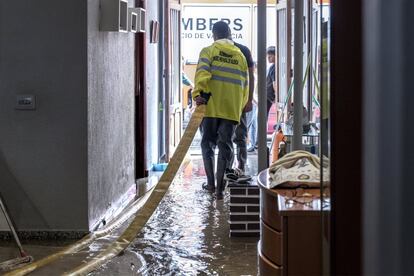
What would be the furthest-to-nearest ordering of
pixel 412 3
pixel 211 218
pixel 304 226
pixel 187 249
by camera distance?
1. pixel 211 218
2. pixel 187 249
3. pixel 304 226
4. pixel 412 3

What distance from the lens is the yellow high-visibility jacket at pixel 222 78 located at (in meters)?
6.42

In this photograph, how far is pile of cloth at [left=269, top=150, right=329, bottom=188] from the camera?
10.2 ft

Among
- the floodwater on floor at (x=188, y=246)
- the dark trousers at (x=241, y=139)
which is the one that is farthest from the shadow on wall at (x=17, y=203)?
the dark trousers at (x=241, y=139)

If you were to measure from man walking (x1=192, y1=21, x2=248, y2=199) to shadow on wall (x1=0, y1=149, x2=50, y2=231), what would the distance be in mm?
1919

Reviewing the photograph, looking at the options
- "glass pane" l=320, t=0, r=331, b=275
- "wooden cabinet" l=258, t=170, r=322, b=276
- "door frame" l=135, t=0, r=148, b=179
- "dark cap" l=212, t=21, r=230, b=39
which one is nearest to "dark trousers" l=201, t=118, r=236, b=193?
"dark cap" l=212, t=21, r=230, b=39

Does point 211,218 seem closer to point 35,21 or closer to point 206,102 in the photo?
point 206,102

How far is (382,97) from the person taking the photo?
0.92 meters

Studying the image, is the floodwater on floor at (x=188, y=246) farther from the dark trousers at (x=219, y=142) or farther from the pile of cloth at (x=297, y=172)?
the pile of cloth at (x=297, y=172)

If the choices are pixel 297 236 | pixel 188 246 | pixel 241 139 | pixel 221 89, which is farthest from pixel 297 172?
pixel 241 139

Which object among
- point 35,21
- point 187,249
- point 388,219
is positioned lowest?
point 187,249

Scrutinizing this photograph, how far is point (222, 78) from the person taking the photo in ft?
21.3

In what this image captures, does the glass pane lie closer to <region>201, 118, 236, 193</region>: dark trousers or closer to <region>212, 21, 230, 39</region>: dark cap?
<region>201, 118, 236, 193</region>: dark trousers

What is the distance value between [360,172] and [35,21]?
14.3 ft

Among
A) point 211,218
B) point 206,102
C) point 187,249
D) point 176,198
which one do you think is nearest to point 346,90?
point 187,249
